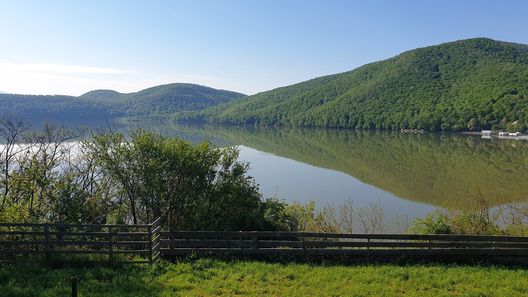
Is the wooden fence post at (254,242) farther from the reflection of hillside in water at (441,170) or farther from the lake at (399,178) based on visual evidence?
the reflection of hillside in water at (441,170)

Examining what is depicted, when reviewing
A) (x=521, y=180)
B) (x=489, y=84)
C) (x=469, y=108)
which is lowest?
(x=521, y=180)

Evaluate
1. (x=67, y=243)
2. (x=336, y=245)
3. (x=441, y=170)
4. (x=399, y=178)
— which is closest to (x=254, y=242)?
(x=336, y=245)

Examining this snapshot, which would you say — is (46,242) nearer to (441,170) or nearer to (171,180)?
(171,180)

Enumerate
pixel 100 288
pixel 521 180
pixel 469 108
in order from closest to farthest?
pixel 100 288 < pixel 521 180 < pixel 469 108

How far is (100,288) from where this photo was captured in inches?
463

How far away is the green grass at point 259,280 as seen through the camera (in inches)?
468

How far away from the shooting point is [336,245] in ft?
51.2

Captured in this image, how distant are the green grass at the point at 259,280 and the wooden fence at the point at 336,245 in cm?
75

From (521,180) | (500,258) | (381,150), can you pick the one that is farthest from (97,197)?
(381,150)

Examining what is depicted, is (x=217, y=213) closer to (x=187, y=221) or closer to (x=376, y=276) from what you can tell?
(x=187, y=221)

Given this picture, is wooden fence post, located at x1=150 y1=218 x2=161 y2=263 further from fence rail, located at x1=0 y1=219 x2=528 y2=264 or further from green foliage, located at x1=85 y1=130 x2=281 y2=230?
green foliage, located at x1=85 y1=130 x2=281 y2=230

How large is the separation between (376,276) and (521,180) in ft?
170

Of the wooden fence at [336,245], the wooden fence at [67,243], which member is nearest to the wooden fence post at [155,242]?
the wooden fence at [67,243]

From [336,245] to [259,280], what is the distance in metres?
3.83
